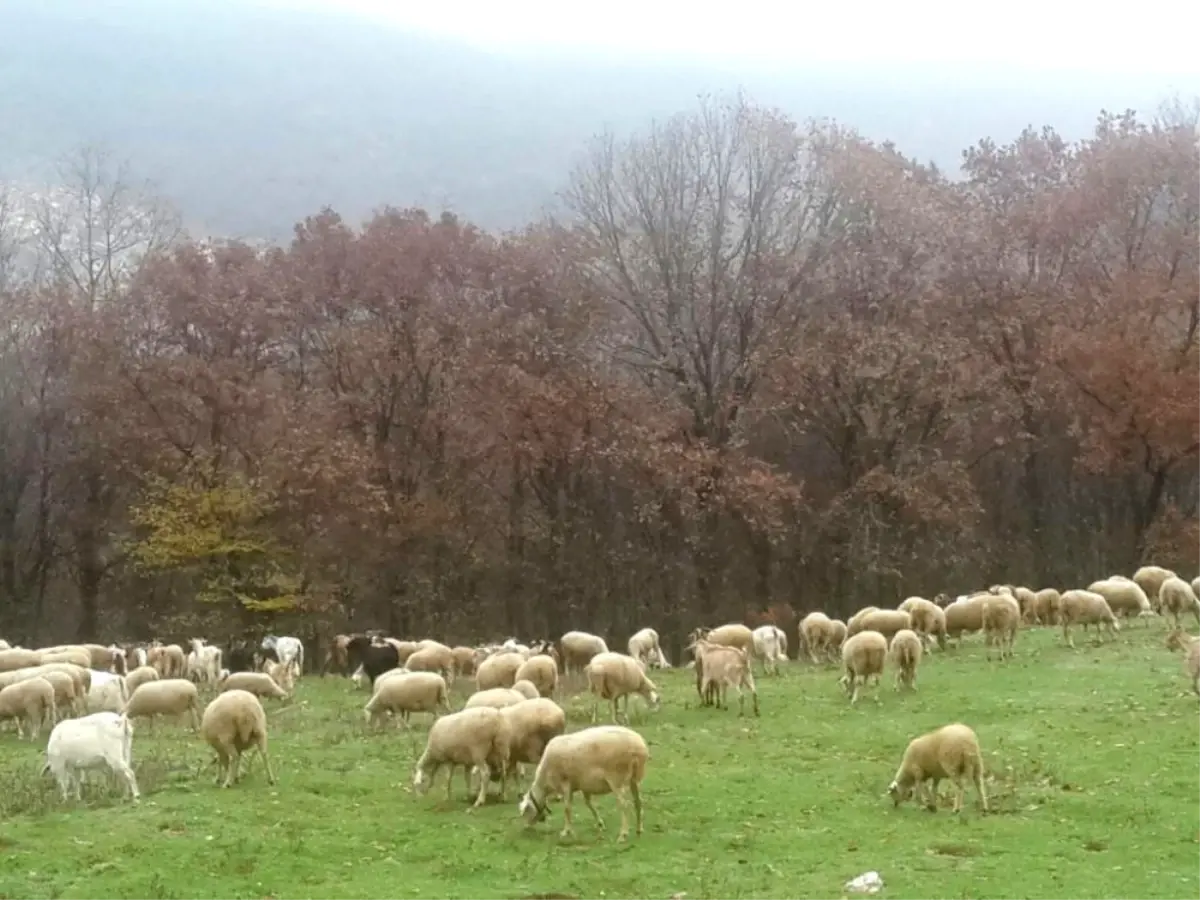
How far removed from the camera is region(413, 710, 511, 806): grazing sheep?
1728 cm

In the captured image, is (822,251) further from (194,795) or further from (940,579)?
(194,795)

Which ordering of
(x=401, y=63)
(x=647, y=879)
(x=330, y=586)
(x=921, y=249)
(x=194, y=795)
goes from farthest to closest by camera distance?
(x=401, y=63), (x=921, y=249), (x=330, y=586), (x=194, y=795), (x=647, y=879)

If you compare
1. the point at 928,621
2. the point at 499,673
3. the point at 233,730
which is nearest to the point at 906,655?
the point at 928,621

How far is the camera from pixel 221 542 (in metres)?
43.7

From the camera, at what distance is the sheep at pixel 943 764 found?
1622 cm

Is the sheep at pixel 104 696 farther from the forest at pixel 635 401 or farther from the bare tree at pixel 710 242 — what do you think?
the bare tree at pixel 710 242

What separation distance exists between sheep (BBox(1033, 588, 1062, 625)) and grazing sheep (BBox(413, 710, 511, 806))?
2152 cm

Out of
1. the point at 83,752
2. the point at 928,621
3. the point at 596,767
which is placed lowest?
the point at 596,767

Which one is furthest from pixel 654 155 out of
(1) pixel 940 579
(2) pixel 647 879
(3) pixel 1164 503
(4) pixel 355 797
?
(2) pixel 647 879

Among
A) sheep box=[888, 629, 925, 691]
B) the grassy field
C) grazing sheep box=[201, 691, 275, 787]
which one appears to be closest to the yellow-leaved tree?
the grassy field

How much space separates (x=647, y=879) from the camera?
44.8 ft

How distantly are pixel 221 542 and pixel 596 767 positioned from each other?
31.2 metres

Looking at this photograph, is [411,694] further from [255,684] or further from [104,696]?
[255,684]

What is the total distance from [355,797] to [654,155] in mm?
36876
